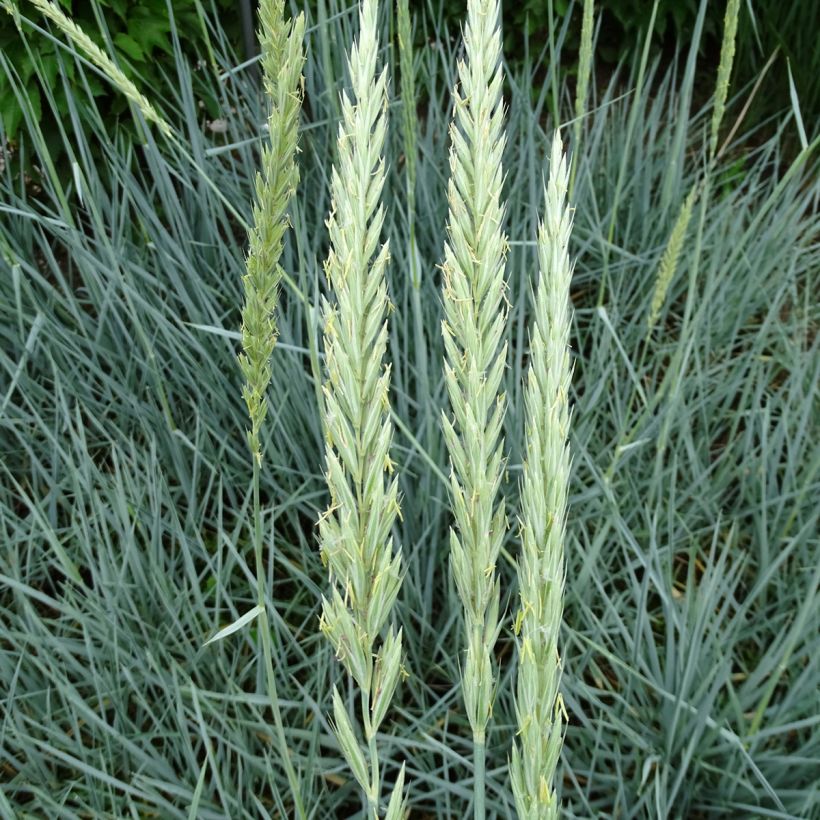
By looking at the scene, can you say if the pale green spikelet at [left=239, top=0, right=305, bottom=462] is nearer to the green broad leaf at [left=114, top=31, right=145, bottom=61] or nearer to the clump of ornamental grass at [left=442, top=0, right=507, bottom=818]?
the clump of ornamental grass at [left=442, top=0, right=507, bottom=818]

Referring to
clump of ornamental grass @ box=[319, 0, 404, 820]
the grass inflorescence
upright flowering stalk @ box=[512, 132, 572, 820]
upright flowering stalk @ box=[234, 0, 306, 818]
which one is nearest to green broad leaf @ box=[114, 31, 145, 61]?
the grass inflorescence

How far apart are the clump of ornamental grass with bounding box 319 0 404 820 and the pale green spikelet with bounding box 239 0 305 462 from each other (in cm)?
24

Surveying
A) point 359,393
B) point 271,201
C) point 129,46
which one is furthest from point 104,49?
point 359,393

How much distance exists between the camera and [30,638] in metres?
1.69

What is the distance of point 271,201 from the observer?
3.15 feet

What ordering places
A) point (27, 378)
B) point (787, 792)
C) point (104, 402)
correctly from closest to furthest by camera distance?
point (787, 792) < point (27, 378) < point (104, 402)

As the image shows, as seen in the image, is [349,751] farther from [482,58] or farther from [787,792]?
[787,792]

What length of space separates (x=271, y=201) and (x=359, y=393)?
372mm

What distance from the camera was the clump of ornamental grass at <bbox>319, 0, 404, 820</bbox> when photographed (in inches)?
25.4

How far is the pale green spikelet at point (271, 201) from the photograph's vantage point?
952mm

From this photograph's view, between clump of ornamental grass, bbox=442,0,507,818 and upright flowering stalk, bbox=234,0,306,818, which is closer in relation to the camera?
clump of ornamental grass, bbox=442,0,507,818

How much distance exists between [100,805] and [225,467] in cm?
76

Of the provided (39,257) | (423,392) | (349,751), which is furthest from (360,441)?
(39,257)

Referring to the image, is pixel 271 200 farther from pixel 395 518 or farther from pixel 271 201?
pixel 395 518
